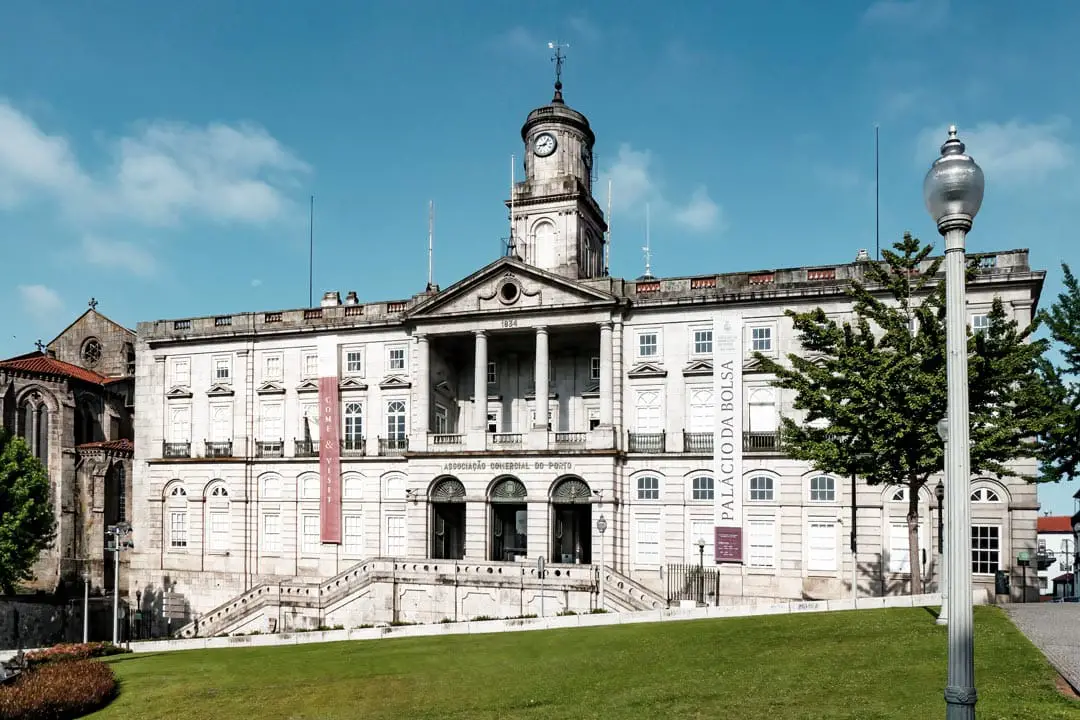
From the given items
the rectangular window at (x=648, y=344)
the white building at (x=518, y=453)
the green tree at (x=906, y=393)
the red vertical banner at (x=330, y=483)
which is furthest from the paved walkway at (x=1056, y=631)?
the red vertical banner at (x=330, y=483)

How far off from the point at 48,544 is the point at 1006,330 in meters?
56.7

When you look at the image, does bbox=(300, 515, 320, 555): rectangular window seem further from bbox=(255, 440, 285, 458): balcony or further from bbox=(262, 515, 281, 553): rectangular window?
bbox=(255, 440, 285, 458): balcony

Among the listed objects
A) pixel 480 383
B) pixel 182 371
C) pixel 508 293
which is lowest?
pixel 480 383

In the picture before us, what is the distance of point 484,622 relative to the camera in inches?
1518

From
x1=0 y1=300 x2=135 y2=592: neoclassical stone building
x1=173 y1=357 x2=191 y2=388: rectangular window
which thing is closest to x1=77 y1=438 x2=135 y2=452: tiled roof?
x1=0 y1=300 x2=135 y2=592: neoclassical stone building

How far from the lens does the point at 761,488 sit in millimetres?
47594

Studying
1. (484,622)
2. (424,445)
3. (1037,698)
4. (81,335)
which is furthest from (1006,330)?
(81,335)

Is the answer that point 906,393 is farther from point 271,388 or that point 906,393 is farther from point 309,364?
point 271,388

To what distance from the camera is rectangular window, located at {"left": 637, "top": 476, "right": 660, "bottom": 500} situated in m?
49.3

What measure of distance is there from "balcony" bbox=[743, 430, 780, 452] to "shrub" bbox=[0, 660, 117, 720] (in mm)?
30180

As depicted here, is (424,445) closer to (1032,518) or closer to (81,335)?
(1032,518)

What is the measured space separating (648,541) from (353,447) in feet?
60.3

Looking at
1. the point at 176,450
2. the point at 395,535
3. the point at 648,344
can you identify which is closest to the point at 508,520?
the point at 395,535

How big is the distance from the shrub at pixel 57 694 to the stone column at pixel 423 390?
22.4m
